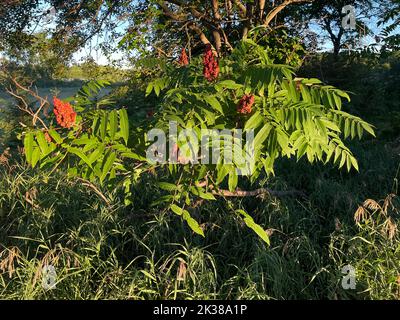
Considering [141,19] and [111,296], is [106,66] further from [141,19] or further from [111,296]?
[111,296]

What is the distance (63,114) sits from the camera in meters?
2.27

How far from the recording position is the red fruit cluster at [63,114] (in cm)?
225

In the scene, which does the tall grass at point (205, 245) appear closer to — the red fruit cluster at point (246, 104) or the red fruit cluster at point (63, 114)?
the red fruit cluster at point (246, 104)

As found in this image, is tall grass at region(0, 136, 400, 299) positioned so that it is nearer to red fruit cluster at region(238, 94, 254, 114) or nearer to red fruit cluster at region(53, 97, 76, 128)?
red fruit cluster at region(238, 94, 254, 114)

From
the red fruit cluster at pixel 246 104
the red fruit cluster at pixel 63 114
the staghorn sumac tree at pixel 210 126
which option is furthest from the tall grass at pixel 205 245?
the red fruit cluster at pixel 63 114

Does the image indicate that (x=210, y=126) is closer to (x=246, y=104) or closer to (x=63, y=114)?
(x=246, y=104)

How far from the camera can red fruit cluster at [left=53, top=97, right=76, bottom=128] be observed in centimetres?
225

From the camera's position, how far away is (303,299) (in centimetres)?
289

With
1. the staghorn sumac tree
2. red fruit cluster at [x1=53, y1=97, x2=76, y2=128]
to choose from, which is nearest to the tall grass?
the staghorn sumac tree

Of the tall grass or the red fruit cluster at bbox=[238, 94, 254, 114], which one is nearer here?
the red fruit cluster at bbox=[238, 94, 254, 114]

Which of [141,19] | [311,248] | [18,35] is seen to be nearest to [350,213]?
[311,248]

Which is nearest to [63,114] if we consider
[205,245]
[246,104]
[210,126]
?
[210,126]

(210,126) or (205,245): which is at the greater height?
(210,126)
